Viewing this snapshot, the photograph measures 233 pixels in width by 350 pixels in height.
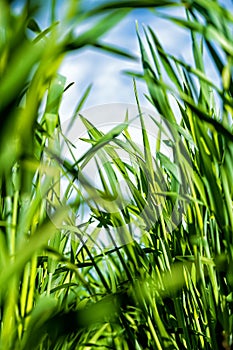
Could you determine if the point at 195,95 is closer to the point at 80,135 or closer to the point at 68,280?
the point at 80,135

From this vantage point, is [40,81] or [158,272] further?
[158,272]

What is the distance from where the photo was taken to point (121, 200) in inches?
27.5

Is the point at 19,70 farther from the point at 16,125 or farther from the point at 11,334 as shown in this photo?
the point at 11,334

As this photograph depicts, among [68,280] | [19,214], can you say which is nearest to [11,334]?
[19,214]

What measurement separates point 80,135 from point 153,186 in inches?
5.2

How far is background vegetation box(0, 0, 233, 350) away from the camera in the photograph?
396 millimetres

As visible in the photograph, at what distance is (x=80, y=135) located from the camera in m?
0.82

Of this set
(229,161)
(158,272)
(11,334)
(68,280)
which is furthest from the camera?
(68,280)

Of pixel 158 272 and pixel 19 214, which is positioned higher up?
pixel 19 214

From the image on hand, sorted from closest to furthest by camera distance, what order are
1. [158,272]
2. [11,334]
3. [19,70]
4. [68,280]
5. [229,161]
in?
[19,70], [11,334], [229,161], [158,272], [68,280]

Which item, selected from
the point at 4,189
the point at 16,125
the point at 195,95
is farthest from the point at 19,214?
the point at 195,95

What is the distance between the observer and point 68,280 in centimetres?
80

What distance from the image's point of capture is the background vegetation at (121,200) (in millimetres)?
396

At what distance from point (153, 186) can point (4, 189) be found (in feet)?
0.95
